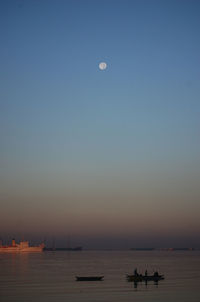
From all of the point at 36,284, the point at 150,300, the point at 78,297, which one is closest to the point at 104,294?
the point at 78,297

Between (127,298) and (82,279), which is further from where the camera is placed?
(82,279)

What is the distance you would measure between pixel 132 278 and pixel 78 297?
17.4 metres

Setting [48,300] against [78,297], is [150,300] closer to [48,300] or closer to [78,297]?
[78,297]

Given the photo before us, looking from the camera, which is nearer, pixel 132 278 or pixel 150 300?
pixel 150 300

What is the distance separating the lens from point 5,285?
181 feet

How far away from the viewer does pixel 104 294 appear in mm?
46281

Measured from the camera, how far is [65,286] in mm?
54344

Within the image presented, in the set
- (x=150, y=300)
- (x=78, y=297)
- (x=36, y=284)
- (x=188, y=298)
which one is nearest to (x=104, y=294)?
(x=78, y=297)

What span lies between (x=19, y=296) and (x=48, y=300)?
14.7 feet

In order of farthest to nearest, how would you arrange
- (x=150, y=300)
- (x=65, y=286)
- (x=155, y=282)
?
(x=155, y=282)
(x=65, y=286)
(x=150, y=300)

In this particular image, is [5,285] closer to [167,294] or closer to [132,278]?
[132,278]

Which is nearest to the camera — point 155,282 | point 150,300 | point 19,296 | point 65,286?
point 150,300

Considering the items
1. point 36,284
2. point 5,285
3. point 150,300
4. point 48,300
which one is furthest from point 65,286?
point 150,300

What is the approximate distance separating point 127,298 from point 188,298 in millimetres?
6548
